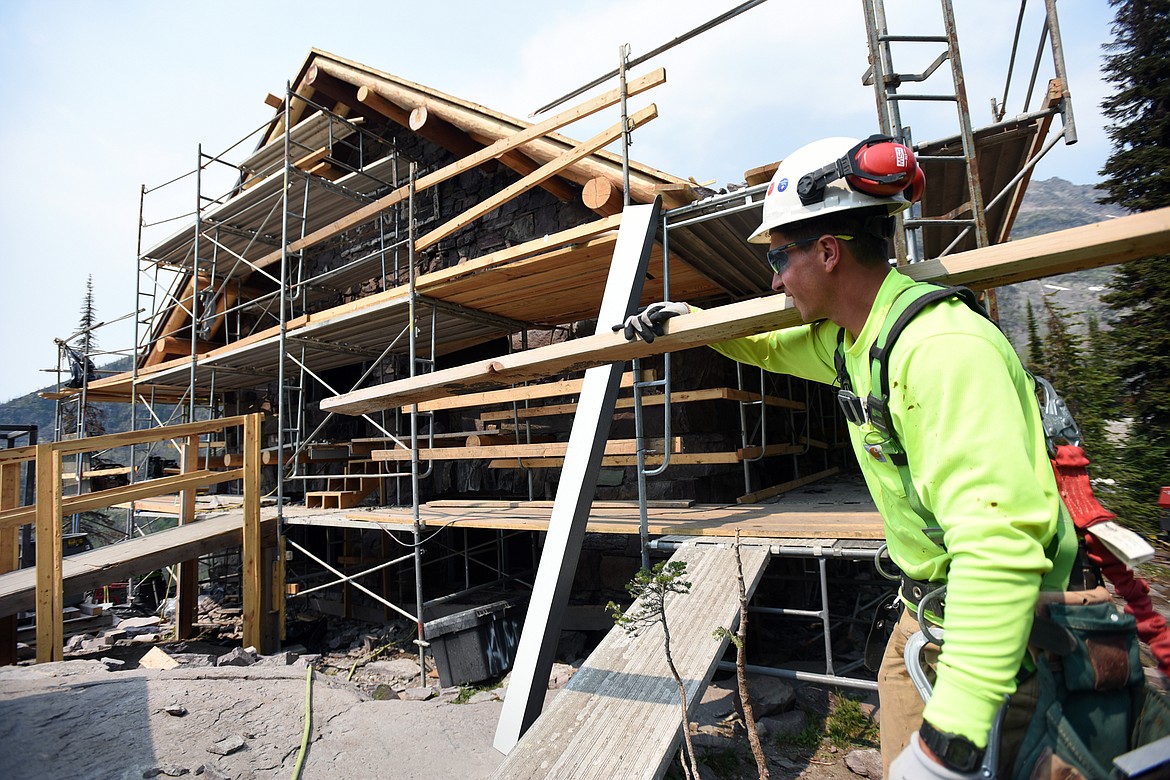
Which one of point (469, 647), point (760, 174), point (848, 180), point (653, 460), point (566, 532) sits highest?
point (760, 174)

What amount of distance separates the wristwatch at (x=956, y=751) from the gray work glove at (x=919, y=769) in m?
0.01

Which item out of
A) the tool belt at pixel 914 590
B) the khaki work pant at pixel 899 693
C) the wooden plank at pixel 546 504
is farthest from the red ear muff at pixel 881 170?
the wooden plank at pixel 546 504

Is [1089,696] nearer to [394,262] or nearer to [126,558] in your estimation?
[126,558]

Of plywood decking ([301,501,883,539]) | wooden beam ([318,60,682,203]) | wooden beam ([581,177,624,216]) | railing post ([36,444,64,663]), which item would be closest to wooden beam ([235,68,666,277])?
wooden beam ([318,60,682,203])

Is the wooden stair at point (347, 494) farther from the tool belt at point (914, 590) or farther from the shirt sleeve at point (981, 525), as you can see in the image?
the shirt sleeve at point (981, 525)

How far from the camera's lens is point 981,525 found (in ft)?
3.56

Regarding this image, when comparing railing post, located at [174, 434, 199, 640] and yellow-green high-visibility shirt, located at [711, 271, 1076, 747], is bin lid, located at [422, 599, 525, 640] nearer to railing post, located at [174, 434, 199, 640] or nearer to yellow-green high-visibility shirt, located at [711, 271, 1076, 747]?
railing post, located at [174, 434, 199, 640]

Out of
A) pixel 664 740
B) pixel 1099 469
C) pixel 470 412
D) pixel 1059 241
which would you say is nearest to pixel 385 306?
pixel 470 412

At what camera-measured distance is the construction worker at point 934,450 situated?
107 cm

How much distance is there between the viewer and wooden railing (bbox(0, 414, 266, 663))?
17.4ft

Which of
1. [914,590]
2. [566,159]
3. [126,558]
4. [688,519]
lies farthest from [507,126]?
[914,590]

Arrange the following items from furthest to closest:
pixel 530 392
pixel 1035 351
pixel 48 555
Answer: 1. pixel 1035 351
2. pixel 530 392
3. pixel 48 555

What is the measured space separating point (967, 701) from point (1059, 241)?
1084 mm

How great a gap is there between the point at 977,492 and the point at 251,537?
7348mm
